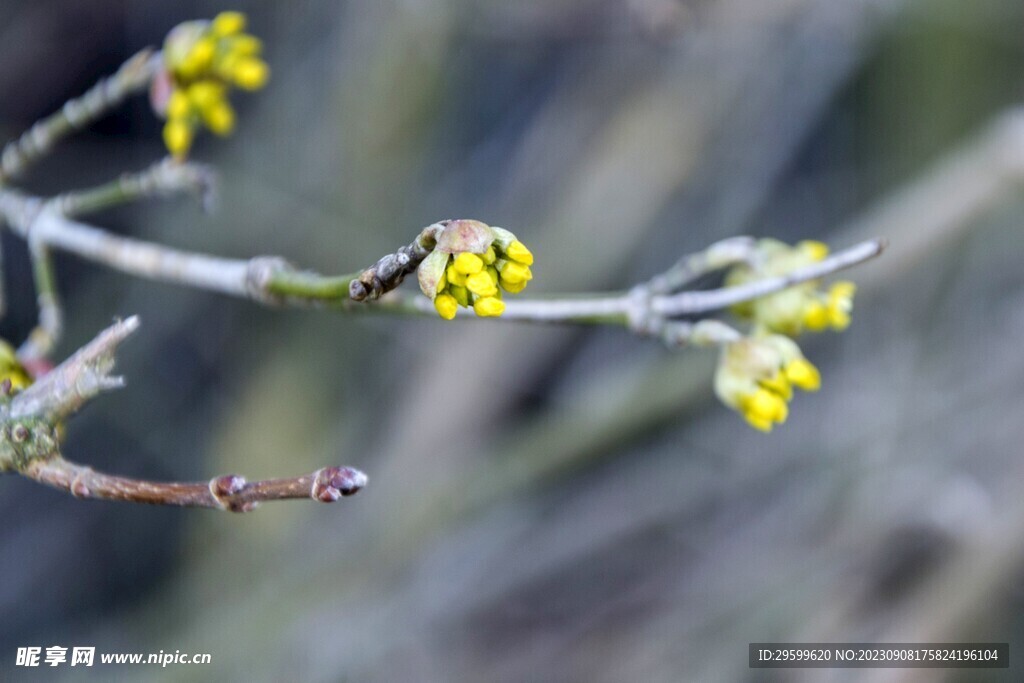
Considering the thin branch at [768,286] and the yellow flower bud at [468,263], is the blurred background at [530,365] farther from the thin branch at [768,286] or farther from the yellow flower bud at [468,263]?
the yellow flower bud at [468,263]

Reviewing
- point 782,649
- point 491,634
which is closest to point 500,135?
point 491,634

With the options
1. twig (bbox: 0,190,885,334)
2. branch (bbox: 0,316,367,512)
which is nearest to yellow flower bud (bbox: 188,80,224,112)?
twig (bbox: 0,190,885,334)

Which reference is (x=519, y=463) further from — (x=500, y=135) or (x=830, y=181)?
(x=830, y=181)

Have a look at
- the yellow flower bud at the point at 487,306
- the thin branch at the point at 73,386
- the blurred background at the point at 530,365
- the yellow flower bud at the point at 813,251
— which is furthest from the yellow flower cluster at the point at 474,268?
the blurred background at the point at 530,365

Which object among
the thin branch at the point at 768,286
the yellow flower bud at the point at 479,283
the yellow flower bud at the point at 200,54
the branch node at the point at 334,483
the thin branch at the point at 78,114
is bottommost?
the branch node at the point at 334,483

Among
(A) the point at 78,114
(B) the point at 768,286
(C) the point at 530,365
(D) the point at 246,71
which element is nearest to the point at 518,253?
(B) the point at 768,286
